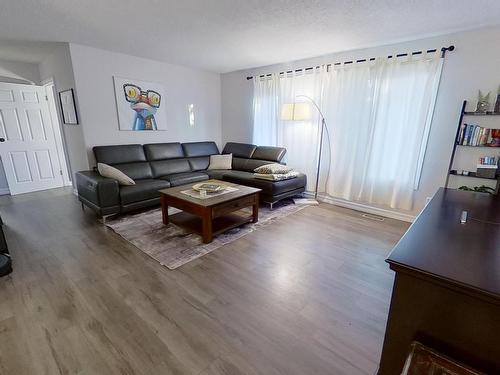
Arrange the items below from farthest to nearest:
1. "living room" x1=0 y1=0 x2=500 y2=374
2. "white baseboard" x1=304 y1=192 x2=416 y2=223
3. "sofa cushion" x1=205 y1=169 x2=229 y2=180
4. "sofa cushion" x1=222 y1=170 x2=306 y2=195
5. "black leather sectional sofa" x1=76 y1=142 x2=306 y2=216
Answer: "sofa cushion" x1=205 y1=169 x2=229 y2=180 → "sofa cushion" x1=222 y1=170 x2=306 y2=195 → "white baseboard" x1=304 y1=192 x2=416 y2=223 → "black leather sectional sofa" x1=76 y1=142 x2=306 y2=216 → "living room" x1=0 y1=0 x2=500 y2=374

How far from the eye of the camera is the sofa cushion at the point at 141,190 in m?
3.31

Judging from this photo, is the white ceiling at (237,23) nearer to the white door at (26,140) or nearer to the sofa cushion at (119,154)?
the white door at (26,140)

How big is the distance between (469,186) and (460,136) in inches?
24.2

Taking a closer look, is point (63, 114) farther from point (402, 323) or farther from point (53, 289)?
point (402, 323)

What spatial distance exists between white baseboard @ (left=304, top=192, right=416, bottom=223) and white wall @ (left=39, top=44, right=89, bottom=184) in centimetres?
388

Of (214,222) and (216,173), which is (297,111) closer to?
(216,173)

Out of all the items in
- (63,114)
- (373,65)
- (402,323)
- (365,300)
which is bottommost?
(365,300)

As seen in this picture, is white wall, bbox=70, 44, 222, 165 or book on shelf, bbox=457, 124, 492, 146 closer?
book on shelf, bbox=457, 124, 492, 146

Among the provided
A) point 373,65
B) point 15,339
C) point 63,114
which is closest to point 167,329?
point 15,339

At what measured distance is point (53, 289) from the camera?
1981 millimetres

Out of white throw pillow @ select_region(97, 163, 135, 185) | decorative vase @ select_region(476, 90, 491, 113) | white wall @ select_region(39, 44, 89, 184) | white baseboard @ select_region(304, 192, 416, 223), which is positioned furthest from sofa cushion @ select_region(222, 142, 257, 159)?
decorative vase @ select_region(476, 90, 491, 113)

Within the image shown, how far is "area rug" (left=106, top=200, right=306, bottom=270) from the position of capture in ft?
8.18

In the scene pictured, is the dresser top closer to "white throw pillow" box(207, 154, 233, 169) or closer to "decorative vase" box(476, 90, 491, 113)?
"decorative vase" box(476, 90, 491, 113)

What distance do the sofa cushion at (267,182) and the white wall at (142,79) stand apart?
1.56 metres
